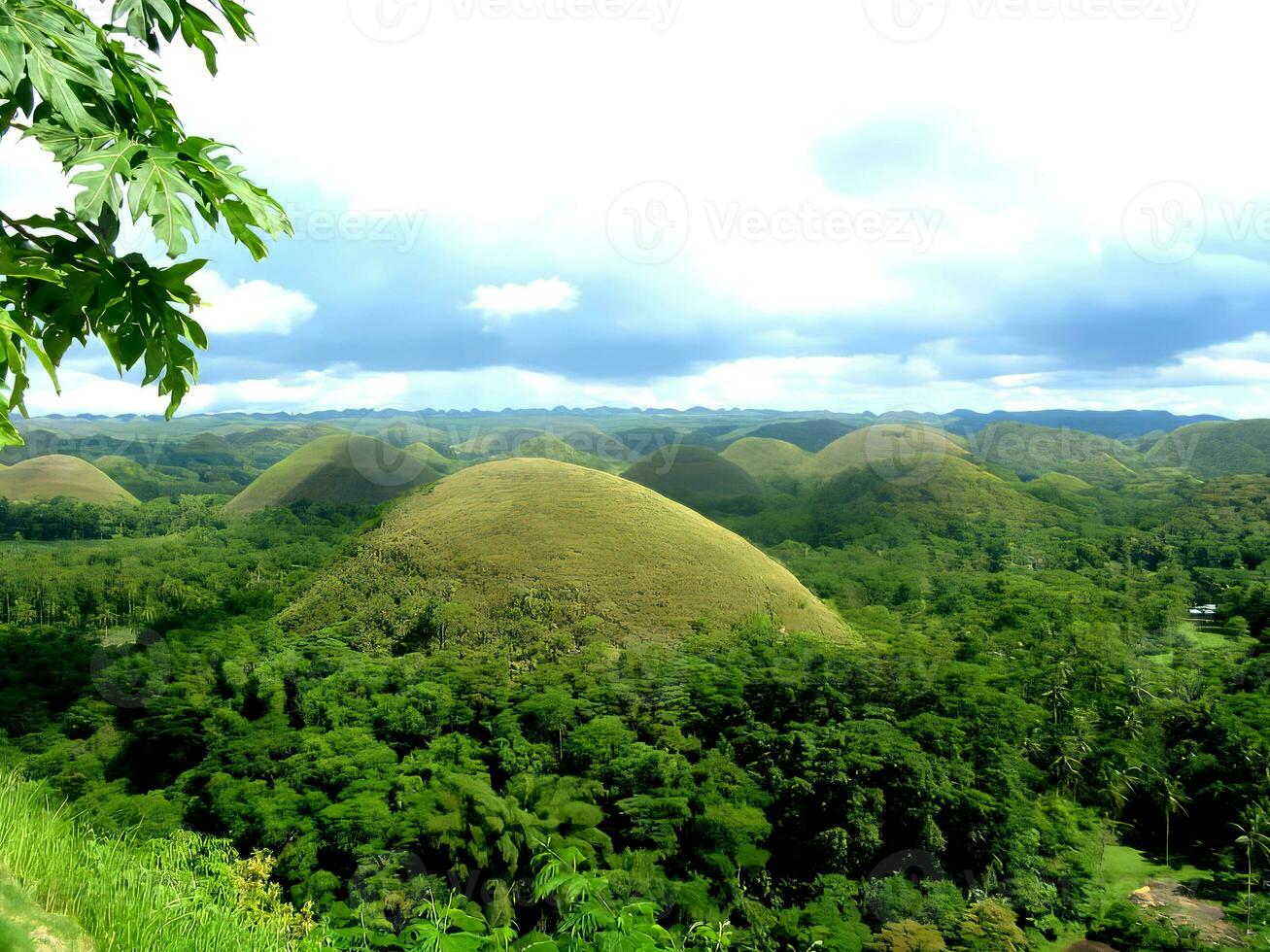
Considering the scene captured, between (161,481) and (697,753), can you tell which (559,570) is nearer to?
(697,753)

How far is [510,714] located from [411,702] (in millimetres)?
3773

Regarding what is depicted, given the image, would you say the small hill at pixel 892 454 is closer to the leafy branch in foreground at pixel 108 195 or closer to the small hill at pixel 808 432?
the small hill at pixel 808 432

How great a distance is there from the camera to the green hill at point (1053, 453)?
354 feet

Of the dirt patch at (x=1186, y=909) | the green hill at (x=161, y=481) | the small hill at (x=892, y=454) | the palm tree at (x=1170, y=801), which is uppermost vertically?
the small hill at (x=892, y=454)

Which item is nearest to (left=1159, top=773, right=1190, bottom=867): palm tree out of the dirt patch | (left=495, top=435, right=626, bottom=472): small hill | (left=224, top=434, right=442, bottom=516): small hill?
the dirt patch

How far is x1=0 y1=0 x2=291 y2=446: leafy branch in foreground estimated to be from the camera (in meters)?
1.97

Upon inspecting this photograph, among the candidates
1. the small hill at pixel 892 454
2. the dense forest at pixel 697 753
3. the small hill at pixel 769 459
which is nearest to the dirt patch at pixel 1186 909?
the dense forest at pixel 697 753

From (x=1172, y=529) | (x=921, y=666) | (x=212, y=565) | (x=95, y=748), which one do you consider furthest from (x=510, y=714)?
(x=1172, y=529)

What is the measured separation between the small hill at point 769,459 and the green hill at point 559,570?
5505 centimetres

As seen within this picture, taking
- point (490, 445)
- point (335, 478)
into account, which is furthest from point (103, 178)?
point (490, 445)

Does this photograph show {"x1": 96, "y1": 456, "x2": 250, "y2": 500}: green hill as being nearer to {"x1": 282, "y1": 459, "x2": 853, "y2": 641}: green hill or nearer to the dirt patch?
{"x1": 282, "y1": 459, "x2": 853, "y2": 641}: green hill

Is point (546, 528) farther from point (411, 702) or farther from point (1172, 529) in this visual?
point (1172, 529)

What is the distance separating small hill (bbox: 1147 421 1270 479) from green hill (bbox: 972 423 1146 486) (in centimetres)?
484

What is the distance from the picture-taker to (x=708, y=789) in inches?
853
